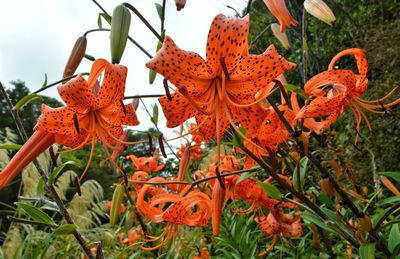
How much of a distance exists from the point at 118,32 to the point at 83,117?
272 millimetres

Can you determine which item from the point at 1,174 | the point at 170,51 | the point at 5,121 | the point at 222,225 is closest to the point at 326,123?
the point at 170,51

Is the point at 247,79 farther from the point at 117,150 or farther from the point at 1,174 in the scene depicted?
the point at 1,174

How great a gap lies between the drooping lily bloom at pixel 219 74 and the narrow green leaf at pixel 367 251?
293 millimetres

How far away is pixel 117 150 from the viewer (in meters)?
0.88

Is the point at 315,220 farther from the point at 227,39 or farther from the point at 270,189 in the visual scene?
the point at 227,39

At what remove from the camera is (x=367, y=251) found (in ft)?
2.33

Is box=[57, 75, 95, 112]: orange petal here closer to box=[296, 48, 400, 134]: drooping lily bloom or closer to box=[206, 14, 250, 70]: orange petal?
box=[206, 14, 250, 70]: orange petal

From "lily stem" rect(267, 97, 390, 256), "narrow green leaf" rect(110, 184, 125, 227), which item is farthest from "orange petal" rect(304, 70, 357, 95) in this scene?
"narrow green leaf" rect(110, 184, 125, 227)

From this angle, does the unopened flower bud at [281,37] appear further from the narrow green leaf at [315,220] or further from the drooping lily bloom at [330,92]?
the narrow green leaf at [315,220]

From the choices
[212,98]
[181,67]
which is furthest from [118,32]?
[212,98]

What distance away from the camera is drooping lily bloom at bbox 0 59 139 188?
65cm

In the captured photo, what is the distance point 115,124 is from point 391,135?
3204 mm

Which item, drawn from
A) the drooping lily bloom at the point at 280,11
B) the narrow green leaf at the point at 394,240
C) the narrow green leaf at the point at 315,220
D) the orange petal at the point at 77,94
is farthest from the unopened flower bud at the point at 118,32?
the narrow green leaf at the point at 394,240

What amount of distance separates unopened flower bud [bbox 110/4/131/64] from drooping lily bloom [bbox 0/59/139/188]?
0.03 meters
